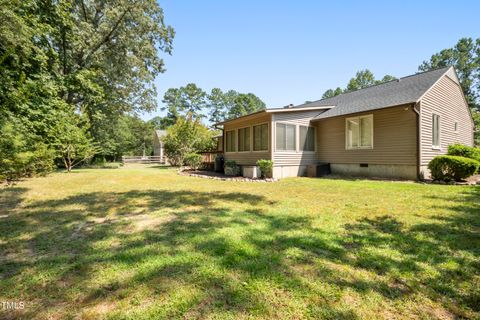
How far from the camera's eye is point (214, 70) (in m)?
19.4

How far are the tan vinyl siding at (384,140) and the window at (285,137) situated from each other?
201 centimetres

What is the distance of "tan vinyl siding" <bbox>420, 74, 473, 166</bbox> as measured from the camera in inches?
371

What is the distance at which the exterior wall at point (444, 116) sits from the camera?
30.7ft

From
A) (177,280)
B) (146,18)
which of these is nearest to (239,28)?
(146,18)

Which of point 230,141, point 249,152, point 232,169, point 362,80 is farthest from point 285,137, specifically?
point 362,80

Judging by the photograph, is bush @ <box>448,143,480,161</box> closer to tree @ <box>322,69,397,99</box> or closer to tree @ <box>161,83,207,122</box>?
tree @ <box>322,69,397,99</box>

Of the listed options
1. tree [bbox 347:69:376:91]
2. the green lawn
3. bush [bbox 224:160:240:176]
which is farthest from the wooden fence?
tree [bbox 347:69:376:91]

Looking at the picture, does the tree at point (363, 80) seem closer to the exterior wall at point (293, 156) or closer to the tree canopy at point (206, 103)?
the tree canopy at point (206, 103)

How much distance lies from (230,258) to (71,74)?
7.34 meters

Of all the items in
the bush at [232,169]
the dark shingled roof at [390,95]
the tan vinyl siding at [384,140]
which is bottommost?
the bush at [232,169]

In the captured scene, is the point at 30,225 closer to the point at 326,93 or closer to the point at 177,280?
the point at 177,280

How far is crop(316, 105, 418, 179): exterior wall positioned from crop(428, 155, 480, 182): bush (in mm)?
693

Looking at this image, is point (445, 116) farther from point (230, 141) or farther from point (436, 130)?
point (230, 141)

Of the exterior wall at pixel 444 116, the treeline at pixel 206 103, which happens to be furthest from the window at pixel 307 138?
the treeline at pixel 206 103
